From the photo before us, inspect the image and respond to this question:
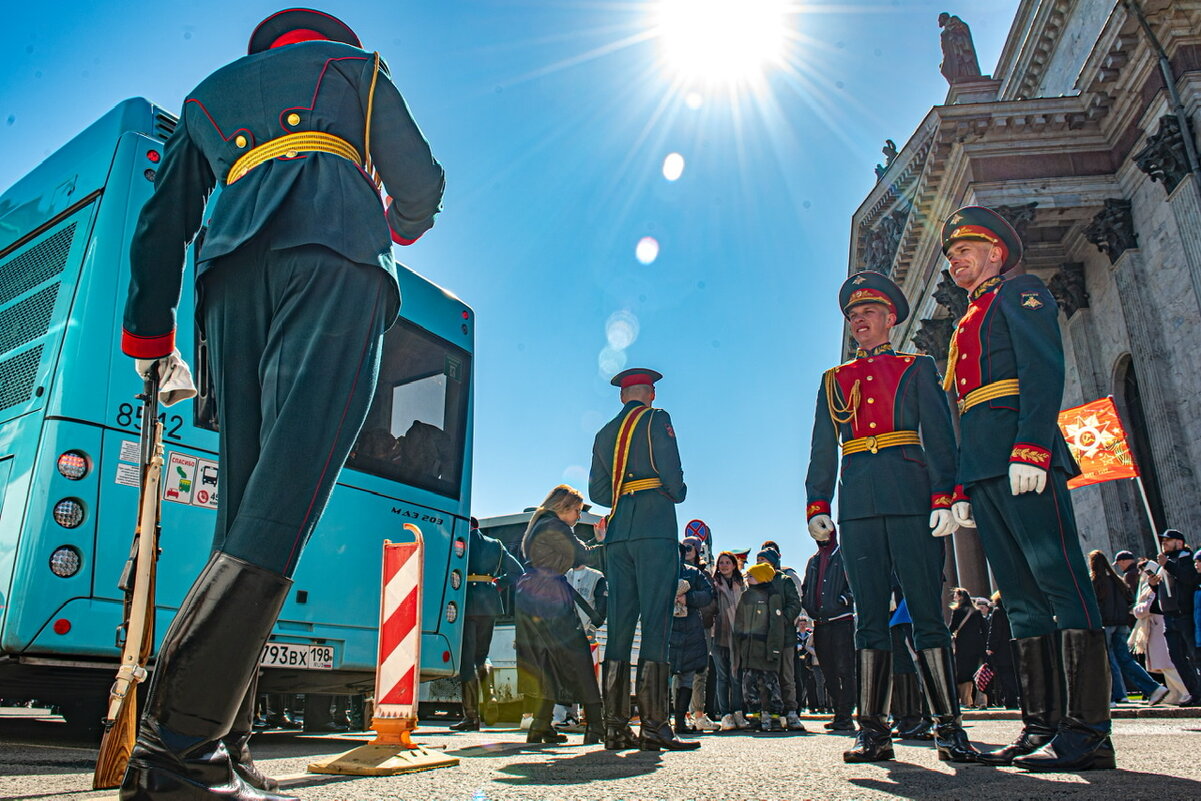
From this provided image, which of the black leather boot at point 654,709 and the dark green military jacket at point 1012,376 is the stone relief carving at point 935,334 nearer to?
the black leather boot at point 654,709

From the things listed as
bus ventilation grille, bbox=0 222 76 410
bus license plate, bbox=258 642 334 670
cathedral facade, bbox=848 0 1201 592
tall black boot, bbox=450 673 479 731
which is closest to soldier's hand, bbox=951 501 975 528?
bus license plate, bbox=258 642 334 670

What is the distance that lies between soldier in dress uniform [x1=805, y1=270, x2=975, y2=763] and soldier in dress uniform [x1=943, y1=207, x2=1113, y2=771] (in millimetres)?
239

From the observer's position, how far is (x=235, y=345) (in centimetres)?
231

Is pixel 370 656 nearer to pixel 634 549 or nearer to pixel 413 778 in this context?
pixel 634 549

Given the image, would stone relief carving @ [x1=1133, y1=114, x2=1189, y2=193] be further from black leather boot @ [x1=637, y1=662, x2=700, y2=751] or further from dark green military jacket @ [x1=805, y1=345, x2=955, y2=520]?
black leather boot @ [x1=637, y1=662, x2=700, y2=751]

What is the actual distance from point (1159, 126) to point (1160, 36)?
183 centimetres

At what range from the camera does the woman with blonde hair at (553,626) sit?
6.78m

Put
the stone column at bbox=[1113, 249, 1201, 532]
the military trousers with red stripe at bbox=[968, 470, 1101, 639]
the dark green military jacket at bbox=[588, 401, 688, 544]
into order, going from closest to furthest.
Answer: the military trousers with red stripe at bbox=[968, 470, 1101, 639] → the dark green military jacket at bbox=[588, 401, 688, 544] → the stone column at bbox=[1113, 249, 1201, 532]

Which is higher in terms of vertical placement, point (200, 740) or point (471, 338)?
point (471, 338)

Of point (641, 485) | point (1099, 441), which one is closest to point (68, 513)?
point (641, 485)

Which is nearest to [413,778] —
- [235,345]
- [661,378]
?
[235,345]

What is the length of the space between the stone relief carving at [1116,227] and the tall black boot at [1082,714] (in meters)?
19.6

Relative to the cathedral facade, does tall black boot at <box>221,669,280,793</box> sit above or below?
below

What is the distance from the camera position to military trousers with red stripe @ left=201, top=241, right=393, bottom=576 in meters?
2.04
